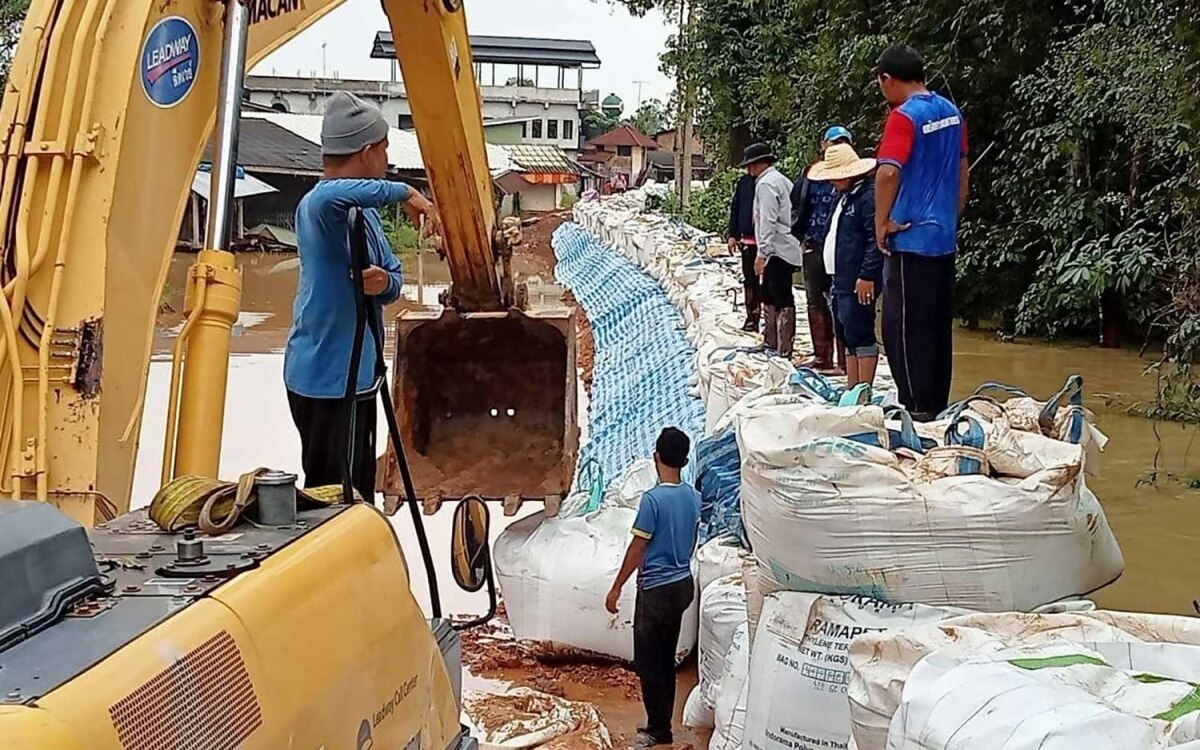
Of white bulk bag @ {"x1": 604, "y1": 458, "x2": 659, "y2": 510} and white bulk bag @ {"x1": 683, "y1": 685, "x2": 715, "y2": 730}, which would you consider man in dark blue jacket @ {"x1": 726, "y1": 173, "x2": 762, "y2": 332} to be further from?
white bulk bag @ {"x1": 683, "y1": 685, "x2": 715, "y2": 730}

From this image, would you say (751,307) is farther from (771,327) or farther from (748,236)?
(771,327)

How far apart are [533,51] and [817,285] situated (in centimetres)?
5694

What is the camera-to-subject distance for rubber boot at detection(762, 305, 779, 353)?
8.02m

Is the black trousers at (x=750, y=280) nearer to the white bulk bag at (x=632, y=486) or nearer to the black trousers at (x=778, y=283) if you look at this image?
the black trousers at (x=778, y=283)

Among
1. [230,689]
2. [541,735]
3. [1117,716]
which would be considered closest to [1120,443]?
[541,735]

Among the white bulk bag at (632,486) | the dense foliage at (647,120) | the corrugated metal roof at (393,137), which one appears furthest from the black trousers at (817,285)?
the dense foliage at (647,120)

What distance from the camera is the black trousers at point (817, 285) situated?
753cm

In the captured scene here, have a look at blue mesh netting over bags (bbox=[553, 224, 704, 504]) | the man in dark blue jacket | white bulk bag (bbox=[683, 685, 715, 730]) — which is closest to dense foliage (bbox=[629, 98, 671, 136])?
blue mesh netting over bags (bbox=[553, 224, 704, 504])

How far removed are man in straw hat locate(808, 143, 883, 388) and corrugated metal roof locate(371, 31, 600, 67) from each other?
56187mm

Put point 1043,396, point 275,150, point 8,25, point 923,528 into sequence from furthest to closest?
point 275,150
point 8,25
point 1043,396
point 923,528

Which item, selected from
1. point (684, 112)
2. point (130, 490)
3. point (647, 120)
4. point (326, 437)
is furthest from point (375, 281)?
point (647, 120)

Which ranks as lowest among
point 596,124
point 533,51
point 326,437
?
point 326,437

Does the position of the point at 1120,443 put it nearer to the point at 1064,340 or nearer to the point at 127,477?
the point at 1064,340

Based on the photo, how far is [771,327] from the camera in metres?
8.08
